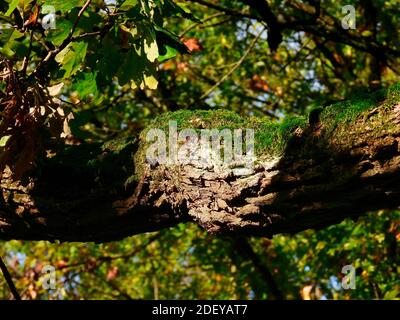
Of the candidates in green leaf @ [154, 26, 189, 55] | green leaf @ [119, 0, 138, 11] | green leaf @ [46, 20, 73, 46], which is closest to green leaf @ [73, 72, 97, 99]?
green leaf @ [46, 20, 73, 46]

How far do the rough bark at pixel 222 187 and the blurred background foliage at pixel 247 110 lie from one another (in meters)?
Result: 2.58

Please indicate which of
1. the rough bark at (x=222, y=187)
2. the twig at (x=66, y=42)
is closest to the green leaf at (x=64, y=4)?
the twig at (x=66, y=42)

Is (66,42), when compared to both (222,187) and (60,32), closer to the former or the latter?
(60,32)

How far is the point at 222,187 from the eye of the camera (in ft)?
8.86

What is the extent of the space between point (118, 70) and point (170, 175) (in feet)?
1.69

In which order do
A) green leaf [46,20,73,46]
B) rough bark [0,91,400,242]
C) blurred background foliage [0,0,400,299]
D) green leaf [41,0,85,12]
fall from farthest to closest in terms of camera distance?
blurred background foliage [0,0,400,299] → green leaf [46,20,73,46] → green leaf [41,0,85,12] → rough bark [0,91,400,242]

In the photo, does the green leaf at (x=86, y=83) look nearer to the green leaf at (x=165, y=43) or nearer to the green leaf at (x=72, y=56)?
the green leaf at (x=72, y=56)

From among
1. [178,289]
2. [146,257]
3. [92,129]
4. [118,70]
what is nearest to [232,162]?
[118,70]

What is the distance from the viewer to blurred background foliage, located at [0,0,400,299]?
275 inches

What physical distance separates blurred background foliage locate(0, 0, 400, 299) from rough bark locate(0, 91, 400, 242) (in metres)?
2.58

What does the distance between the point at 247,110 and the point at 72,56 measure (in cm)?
602

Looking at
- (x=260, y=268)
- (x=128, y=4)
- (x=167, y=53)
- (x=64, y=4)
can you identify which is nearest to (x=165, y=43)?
(x=167, y=53)

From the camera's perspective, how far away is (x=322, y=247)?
7.68m

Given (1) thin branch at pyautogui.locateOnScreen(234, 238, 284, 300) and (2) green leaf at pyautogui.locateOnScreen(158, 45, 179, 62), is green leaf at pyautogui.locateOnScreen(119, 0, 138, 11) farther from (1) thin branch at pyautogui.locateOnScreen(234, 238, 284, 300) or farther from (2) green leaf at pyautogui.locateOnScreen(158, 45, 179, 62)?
(1) thin branch at pyautogui.locateOnScreen(234, 238, 284, 300)
